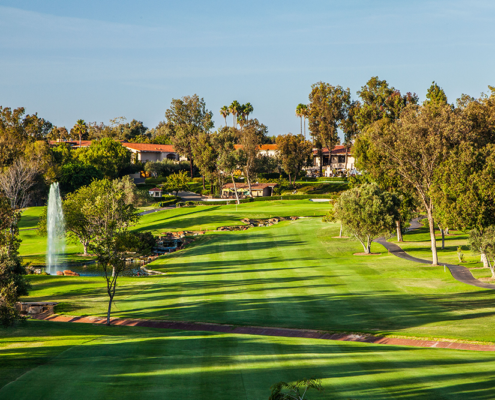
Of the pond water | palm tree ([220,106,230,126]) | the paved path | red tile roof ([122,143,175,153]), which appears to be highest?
palm tree ([220,106,230,126])

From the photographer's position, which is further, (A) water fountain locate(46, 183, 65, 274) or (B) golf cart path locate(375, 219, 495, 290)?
(A) water fountain locate(46, 183, 65, 274)

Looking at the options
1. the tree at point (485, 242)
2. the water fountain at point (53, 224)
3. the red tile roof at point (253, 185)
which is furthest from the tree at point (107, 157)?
the tree at point (485, 242)

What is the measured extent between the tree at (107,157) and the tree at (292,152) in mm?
47663

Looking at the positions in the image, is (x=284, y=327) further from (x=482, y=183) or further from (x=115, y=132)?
(x=115, y=132)

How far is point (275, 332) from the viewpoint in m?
27.9

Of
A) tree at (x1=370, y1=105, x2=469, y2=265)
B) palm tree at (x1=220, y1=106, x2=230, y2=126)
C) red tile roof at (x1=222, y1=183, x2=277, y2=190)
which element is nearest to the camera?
tree at (x1=370, y1=105, x2=469, y2=265)

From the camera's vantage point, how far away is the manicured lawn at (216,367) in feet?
52.0

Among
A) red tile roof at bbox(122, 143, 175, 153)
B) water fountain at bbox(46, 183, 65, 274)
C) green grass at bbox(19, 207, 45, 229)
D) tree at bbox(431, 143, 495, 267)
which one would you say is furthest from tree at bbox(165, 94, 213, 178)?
tree at bbox(431, 143, 495, 267)

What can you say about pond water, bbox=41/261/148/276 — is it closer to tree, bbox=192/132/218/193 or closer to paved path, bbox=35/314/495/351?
paved path, bbox=35/314/495/351

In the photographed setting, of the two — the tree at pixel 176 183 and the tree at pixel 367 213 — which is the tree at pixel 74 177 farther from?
the tree at pixel 367 213

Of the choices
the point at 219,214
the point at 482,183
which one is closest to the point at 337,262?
the point at 482,183

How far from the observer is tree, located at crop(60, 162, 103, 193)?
121 m

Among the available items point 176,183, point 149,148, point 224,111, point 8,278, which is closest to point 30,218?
point 176,183

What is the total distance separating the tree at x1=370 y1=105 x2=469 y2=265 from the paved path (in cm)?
2516
